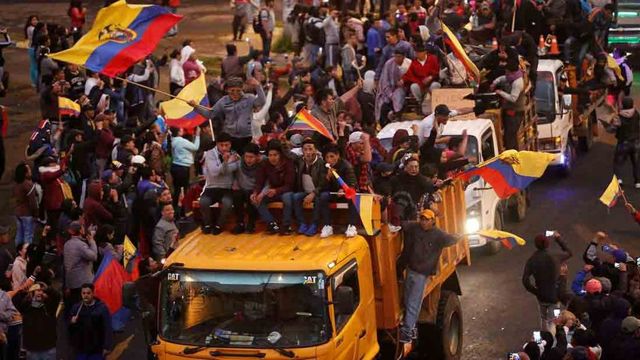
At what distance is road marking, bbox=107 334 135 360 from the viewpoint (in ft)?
55.3

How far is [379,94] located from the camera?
2375 centimetres

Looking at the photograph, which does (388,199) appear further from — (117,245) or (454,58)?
(454,58)

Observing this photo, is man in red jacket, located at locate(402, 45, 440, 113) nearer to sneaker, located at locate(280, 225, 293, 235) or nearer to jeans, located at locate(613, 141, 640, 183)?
jeans, located at locate(613, 141, 640, 183)

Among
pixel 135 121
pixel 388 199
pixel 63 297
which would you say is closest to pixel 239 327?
pixel 388 199

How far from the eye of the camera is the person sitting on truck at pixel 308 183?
14.1 metres

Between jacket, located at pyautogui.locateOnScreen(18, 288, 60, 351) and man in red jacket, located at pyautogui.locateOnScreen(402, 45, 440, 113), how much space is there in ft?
31.0

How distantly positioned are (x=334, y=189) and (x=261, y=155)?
121 cm

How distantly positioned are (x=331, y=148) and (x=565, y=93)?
11.3 meters

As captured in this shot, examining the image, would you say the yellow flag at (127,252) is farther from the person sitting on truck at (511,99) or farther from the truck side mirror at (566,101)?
the truck side mirror at (566,101)

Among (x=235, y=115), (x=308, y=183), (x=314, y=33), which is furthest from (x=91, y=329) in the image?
(x=314, y=33)

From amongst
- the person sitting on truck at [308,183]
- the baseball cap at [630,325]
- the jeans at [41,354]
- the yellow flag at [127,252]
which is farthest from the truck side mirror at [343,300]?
the yellow flag at [127,252]

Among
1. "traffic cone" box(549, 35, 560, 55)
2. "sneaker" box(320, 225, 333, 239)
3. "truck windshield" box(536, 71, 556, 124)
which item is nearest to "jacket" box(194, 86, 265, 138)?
"sneaker" box(320, 225, 333, 239)

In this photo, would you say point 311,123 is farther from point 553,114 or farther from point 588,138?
point 588,138

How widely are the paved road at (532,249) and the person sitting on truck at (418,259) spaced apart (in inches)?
88.8
